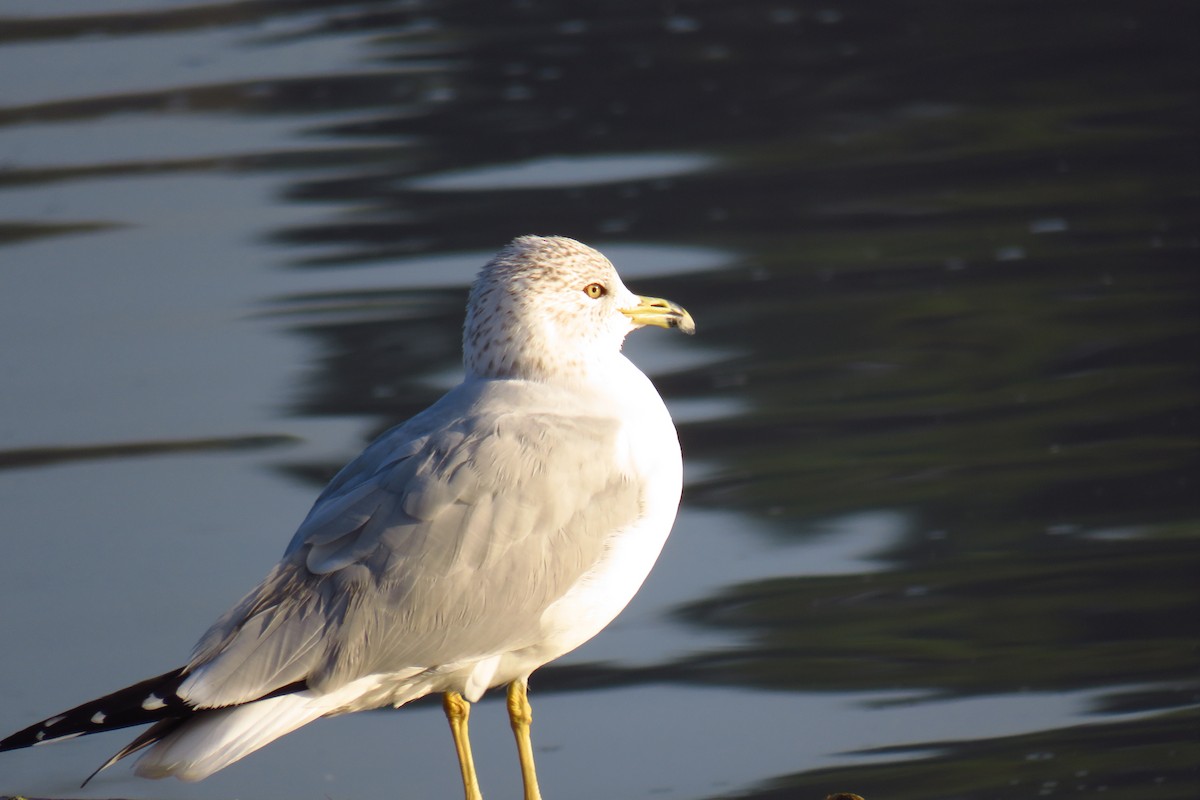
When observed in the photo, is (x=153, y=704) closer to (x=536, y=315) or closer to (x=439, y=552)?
(x=439, y=552)

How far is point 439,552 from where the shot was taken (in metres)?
4.93

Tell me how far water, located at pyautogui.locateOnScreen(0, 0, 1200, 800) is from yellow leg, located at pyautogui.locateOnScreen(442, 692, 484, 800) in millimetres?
1431

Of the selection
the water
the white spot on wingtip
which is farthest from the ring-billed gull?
the water

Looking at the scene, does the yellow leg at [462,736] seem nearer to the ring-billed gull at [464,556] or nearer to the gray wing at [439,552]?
the ring-billed gull at [464,556]

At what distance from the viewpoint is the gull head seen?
5.27 meters

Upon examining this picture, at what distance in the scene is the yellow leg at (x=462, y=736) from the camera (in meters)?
5.21

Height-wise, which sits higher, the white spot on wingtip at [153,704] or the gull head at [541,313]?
the gull head at [541,313]

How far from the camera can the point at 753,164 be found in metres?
13.0

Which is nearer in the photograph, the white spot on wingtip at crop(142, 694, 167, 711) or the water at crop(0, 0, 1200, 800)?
the white spot on wingtip at crop(142, 694, 167, 711)

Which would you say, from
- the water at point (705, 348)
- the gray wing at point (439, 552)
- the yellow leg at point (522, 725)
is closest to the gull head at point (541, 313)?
the gray wing at point (439, 552)

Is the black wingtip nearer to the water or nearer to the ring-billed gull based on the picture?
the ring-billed gull

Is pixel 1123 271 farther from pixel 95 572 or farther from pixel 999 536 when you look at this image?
pixel 95 572

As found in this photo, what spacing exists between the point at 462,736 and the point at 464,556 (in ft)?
1.92

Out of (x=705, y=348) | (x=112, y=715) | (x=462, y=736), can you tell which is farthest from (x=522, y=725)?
(x=705, y=348)
